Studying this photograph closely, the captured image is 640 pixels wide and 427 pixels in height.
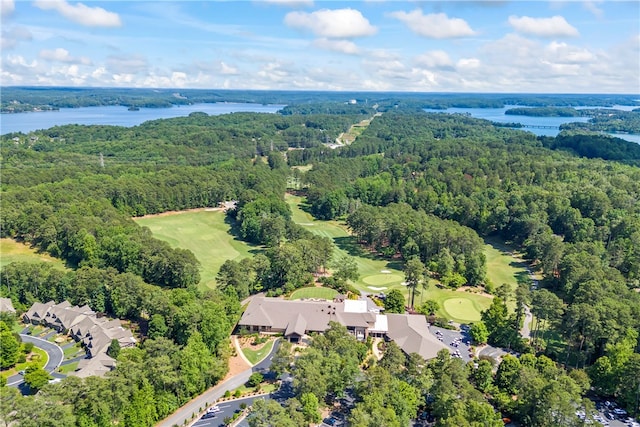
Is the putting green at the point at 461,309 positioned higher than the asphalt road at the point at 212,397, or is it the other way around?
the asphalt road at the point at 212,397

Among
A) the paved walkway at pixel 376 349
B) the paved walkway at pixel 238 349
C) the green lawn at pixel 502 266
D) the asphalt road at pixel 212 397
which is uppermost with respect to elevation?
the asphalt road at pixel 212 397

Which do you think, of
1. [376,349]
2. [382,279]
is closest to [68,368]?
[376,349]

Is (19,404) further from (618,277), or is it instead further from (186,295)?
(618,277)

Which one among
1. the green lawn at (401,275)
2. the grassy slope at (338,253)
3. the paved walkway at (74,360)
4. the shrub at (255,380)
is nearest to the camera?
the shrub at (255,380)

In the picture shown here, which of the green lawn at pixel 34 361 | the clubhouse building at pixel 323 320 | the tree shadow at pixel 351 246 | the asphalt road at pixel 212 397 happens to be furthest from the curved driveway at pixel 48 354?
the tree shadow at pixel 351 246

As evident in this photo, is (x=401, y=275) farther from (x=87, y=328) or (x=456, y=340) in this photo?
(x=87, y=328)

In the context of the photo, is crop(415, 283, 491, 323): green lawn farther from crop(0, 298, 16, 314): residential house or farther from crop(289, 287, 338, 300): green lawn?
crop(0, 298, 16, 314): residential house

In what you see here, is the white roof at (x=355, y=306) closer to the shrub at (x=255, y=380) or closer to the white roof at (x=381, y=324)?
the white roof at (x=381, y=324)
